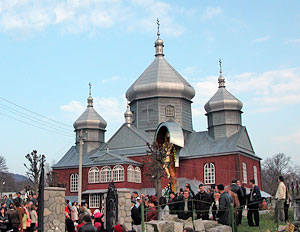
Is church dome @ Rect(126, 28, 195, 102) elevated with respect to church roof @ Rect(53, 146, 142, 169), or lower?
elevated

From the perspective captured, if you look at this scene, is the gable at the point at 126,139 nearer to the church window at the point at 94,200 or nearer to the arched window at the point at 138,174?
the arched window at the point at 138,174

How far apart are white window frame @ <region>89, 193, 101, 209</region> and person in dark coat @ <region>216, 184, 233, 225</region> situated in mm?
25090

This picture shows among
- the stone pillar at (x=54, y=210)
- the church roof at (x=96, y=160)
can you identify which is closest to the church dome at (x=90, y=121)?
the church roof at (x=96, y=160)

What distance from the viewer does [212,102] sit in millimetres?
40062

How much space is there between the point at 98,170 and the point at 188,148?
26.9 ft

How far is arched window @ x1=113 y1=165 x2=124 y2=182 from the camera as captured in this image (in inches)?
1404

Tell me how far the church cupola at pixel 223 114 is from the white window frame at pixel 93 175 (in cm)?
1067

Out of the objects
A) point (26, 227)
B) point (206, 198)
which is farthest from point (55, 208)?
point (206, 198)

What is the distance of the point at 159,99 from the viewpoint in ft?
135

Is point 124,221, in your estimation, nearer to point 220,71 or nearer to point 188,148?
point 188,148

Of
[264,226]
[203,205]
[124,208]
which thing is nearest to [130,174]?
[124,208]

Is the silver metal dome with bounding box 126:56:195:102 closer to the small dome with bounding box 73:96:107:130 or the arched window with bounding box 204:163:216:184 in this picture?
the small dome with bounding box 73:96:107:130

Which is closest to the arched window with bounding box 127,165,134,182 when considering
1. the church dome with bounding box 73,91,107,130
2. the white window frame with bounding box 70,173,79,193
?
the white window frame with bounding box 70,173,79,193

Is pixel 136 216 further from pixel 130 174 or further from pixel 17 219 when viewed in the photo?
pixel 130 174
